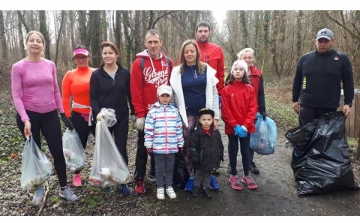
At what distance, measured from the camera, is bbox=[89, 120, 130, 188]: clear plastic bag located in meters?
3.48

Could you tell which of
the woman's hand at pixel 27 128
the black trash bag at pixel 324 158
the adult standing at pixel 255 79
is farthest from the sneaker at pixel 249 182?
the woman's hand at pixel 27 128

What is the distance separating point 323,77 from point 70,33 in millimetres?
15606

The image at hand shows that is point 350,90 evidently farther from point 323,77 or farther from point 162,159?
point 162,159

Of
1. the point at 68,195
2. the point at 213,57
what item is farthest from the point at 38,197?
the point at 213,57

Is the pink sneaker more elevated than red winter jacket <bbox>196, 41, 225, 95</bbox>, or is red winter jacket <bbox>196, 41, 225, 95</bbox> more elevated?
red winter jacket <bbox>196, 41, 225, 95</bbox>

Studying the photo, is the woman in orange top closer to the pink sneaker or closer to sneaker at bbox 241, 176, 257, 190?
the pink sneaker

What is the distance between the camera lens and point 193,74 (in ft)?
11.8

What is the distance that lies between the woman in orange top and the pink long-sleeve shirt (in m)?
0.36

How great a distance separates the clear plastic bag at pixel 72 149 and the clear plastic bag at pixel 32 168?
0.42m

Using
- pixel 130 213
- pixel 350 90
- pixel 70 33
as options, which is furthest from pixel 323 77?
pixel 70 33

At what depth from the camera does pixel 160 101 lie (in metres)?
3.53

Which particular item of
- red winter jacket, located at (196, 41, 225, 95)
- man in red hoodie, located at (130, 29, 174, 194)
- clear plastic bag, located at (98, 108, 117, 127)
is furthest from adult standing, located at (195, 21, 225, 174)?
clear plastic bag, located at (98, 108, 117, 127)

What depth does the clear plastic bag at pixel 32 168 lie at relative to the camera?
129 inches

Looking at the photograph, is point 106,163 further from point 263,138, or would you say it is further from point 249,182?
point 263,138
